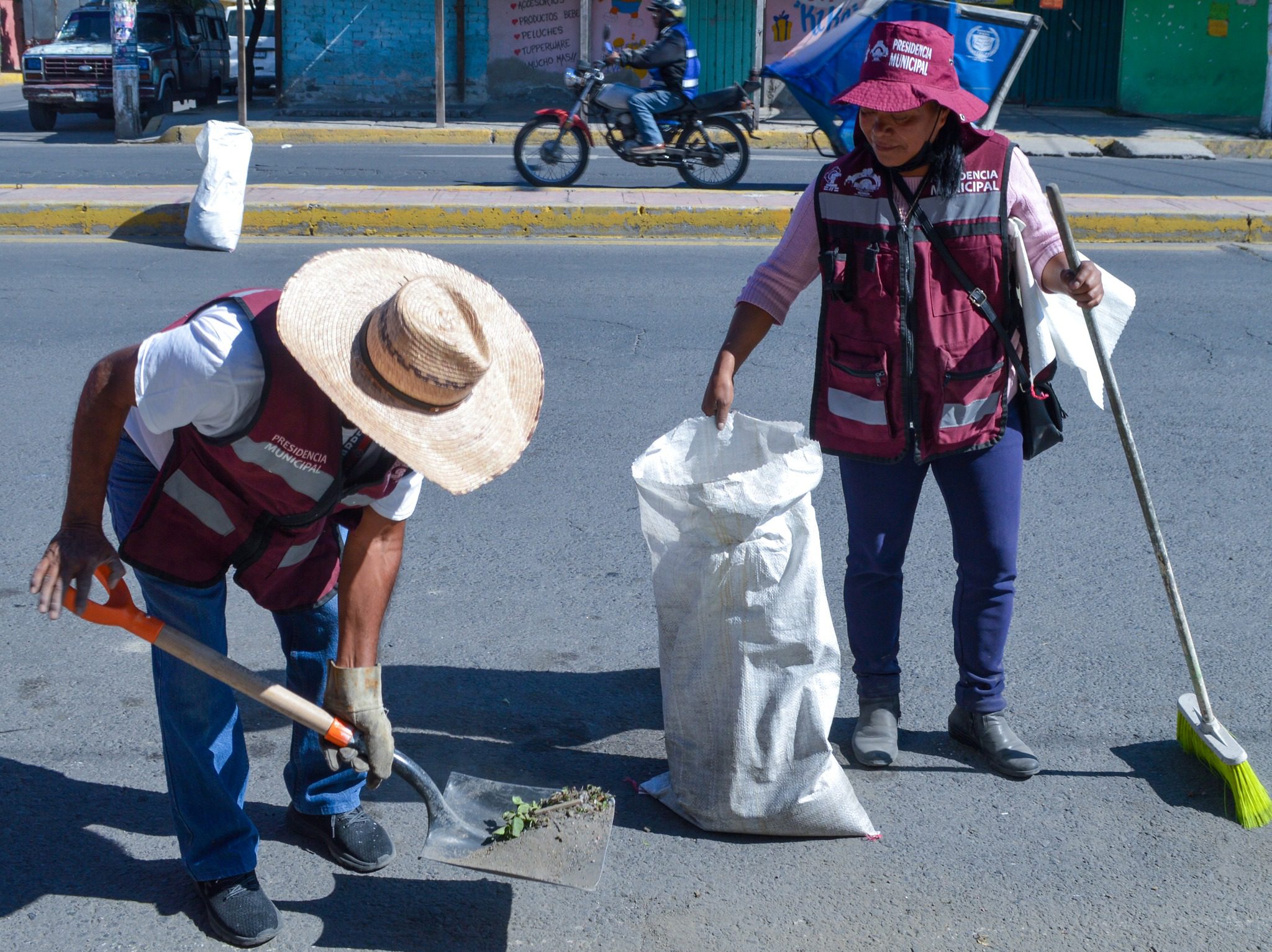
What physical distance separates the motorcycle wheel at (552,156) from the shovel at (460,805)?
9015mm

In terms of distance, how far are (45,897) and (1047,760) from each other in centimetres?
231

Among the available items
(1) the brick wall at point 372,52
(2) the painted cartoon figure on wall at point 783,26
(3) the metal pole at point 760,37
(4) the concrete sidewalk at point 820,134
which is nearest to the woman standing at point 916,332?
(4) the concrete sidewalk at point 820,134

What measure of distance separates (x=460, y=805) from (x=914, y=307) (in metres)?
1.49

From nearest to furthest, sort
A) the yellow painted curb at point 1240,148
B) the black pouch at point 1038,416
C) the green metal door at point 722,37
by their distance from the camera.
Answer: the black pouch at point 1038,416
the yellow painted curb at point 1240,148
the green metal door at point 722,37

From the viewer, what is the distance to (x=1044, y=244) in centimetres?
288

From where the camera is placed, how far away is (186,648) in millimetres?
2287

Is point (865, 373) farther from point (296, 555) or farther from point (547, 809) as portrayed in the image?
point (296, 555)

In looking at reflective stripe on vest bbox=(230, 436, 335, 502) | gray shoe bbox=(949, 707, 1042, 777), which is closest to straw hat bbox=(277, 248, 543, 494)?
reflective stripe on vest bbox=(230, 436, 335, 502)

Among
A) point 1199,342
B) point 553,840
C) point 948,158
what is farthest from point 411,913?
point 1199,342

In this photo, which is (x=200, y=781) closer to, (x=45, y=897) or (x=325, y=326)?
(x=45, y=897)

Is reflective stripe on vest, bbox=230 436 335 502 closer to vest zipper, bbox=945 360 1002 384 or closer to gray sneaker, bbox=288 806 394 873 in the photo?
gray sneaker, bbox=288 806 394 873

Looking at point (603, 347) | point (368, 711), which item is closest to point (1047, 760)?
point (368, 711)

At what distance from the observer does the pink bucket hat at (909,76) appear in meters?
2.71

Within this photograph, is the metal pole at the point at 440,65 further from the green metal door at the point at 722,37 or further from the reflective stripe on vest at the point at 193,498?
the reflective stripe on vest at the point at 193,498
